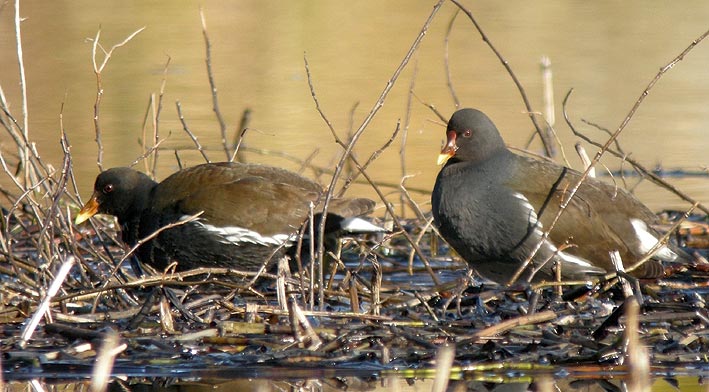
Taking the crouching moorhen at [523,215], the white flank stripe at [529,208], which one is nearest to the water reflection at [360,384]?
the crouching moorhen at [523,215]

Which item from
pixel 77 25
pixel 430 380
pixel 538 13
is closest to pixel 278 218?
pixel 430 380

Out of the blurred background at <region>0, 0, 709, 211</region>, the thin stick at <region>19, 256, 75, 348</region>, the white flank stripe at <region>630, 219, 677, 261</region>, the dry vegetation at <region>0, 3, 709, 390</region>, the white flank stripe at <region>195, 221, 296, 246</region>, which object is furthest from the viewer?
the blurred background at <region>0, 0, 709, 211</region>

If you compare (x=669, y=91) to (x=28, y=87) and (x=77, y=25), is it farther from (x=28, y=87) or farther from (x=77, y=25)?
→ (x=77, y=25)

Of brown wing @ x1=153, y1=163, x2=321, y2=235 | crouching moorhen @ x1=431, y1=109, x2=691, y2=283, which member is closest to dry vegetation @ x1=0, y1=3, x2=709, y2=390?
crouching moorhen @ x1=431, y1=109, x2=691, y2=283

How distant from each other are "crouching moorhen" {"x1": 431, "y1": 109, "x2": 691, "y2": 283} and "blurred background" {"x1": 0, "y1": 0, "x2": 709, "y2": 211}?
1425 millimetres

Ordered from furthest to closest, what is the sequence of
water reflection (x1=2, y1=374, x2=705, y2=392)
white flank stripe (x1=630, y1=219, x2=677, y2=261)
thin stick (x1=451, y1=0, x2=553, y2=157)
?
1. white flank stripe (x1=630, y1=219, x2=677, y2=261)
2. thin stick (x1=451, y1=0, x2=553, y2=157)
3. water reflection (x1=2, y1=374, x2=705, y2=392)

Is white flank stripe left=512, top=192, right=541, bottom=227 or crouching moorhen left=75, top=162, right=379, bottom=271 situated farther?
crouching moorhen left=75, top=162, right=379, bottom=271

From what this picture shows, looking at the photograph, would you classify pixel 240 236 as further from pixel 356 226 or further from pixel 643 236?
pixel 643 236

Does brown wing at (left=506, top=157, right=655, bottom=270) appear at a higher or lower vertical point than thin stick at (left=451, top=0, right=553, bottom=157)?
lower

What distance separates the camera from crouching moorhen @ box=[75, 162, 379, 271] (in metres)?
5.89

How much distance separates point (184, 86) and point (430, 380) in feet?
28.6

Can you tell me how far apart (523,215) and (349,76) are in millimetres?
7629

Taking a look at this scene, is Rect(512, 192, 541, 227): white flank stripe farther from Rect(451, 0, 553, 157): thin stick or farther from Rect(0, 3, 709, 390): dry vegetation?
Rect(451, 0, 553, 157): thin stick

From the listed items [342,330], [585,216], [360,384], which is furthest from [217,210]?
[360,384]
